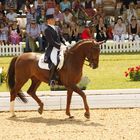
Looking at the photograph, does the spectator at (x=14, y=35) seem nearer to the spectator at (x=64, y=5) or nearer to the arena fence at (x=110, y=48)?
the arena fence at (x=110, y=48)

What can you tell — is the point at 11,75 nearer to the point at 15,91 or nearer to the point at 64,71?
the point at 15,91

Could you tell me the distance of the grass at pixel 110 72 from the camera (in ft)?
47.8

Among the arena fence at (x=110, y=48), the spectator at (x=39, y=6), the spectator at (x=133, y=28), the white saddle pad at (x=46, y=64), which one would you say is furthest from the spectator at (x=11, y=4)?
the white saddle pad at (x=46, y=64)

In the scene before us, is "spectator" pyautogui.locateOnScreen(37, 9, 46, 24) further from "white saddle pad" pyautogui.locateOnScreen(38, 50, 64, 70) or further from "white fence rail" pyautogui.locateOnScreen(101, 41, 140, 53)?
"white saddle pad" pyautogui.locateOnScreen(38, 50, 64, 70)

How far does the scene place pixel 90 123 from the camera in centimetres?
1077

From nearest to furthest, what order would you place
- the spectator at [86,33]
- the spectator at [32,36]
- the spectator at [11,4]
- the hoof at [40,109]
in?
the hoof at [40,109], the spectator at [86,33], the spectator at [32,36], the spectator at [11,4]

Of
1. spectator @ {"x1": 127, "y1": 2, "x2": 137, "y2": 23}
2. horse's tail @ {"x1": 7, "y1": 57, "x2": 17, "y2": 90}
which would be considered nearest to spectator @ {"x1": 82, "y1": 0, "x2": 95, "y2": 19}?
spectator @ {"x1": 127, "y1": 2, "x2": 137, "y2": 23}

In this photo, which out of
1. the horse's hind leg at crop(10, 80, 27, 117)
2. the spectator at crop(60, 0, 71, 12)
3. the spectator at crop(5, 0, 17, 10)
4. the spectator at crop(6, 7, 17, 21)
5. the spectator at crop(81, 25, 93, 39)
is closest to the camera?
the horse's hind leg at crop(10, 80, 27, 117)

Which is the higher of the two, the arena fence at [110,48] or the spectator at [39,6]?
the spectator at [39,6]

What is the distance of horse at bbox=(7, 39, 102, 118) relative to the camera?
1126cm

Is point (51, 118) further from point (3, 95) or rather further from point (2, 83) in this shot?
point (2, 83)

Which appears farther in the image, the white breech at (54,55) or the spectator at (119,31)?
the spectator at (119,31)

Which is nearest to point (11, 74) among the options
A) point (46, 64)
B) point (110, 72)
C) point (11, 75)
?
point (11, 75)

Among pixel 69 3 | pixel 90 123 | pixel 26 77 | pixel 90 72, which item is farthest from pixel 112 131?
pixel 69 3
